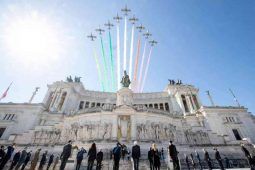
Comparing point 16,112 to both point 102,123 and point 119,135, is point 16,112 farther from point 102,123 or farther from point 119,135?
point 119,135

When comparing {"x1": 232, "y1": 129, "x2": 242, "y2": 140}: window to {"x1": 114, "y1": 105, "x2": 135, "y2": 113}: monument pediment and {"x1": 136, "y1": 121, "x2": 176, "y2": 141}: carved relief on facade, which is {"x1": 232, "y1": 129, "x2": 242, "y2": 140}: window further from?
{"x1": 114, "y1": 105, "x2": 135, "y2": 113}: monument pediment

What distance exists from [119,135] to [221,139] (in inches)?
767

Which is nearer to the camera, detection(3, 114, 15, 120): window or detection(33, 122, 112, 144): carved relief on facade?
detection(33, 122, 112, 144): carved relief on facade

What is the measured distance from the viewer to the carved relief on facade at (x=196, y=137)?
1271 inches

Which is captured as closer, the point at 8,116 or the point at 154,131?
the point at 154,131

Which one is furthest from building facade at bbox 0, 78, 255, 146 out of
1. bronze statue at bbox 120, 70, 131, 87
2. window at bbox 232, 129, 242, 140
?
bronze statue at bbox 120, 70, 131, 87

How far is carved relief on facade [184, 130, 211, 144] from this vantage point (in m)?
32.3

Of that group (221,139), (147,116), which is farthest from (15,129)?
(221,139)

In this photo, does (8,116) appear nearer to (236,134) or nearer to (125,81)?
(125,81)

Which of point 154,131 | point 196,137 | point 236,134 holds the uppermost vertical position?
point 236,134

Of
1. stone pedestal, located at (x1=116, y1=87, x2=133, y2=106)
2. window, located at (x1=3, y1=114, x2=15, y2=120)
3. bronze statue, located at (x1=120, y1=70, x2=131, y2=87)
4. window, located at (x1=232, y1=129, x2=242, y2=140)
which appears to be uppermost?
bronze statue, located at (x1=120, y1=70, x2=131, y2=87)

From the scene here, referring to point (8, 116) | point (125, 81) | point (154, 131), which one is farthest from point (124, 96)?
point (8, 116)

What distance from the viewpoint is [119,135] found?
28125mm

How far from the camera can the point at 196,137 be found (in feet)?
108
